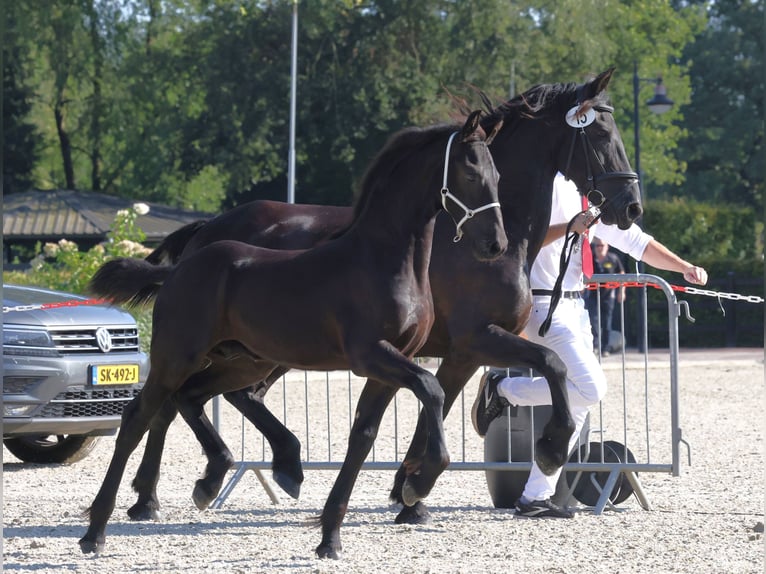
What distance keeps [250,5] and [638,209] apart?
87.5 feet

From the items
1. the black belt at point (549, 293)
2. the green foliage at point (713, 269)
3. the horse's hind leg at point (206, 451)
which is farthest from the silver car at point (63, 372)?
the green foliage at point (713, 269)

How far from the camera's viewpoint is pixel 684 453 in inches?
419

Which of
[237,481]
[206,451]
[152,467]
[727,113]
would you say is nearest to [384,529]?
[206,451]

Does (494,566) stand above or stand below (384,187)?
below

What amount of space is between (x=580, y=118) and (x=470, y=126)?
146 centimetres

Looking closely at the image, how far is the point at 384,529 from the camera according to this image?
704 cm

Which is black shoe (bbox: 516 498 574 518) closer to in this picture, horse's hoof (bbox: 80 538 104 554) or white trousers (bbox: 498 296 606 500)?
white trousers (bbox: 498 296 606 500)

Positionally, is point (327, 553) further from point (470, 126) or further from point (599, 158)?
point (599, 158)

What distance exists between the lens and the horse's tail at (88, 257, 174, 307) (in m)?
6.98

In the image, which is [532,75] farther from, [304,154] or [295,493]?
[295,493]

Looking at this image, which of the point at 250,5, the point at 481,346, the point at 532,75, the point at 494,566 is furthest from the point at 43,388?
the point at 532,75

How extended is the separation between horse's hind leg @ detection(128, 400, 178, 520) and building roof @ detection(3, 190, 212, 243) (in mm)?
21413

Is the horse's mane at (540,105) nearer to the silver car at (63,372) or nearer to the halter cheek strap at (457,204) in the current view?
the halter cheek strap at (457,204)

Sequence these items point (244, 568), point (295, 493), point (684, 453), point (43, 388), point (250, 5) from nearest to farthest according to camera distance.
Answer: point (244, 568) < point (295, 493) < point (43, 388) < point (684, 453) < point (250, 5)
